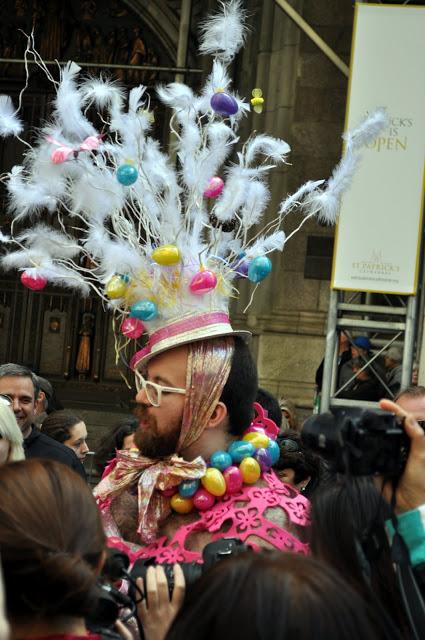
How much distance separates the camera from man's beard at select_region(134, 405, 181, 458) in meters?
3.04

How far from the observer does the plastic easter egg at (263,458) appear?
3139 mm

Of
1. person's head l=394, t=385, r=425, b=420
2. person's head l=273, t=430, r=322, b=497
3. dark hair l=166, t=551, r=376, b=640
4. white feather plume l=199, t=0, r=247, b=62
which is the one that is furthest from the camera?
person's head l=273, t=430, r=322, b=497

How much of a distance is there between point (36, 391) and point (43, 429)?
1.85 ft

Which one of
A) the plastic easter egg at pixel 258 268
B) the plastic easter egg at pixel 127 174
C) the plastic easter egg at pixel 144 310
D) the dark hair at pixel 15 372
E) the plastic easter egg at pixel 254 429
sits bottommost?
the dark hair at pixel 15 372

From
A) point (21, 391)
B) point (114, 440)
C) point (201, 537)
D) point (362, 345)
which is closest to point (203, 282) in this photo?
point (201, 537)

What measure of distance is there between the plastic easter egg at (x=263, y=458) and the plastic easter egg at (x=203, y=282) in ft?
1.53

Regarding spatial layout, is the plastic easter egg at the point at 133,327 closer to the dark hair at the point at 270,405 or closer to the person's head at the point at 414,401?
the person's head at the point at 414,401

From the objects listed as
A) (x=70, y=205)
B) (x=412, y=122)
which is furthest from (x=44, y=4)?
(x=70, y=205)

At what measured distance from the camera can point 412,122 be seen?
24.0ft

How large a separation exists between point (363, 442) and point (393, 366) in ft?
19.3

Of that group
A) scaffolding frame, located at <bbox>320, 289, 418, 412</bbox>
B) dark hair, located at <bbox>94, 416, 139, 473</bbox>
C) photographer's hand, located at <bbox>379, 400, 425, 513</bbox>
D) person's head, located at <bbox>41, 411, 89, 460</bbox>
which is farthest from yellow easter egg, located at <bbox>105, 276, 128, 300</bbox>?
scaffolding frame, located at <bbox>320, 289, 418, 412</bbox>

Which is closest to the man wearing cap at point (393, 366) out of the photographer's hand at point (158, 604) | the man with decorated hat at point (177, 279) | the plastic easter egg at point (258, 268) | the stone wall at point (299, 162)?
the stone wall at point (299, 162)

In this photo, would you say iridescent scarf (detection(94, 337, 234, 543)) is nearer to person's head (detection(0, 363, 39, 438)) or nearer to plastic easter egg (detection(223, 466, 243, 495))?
plastic easter egg (detection(223, 466, 243, 495))

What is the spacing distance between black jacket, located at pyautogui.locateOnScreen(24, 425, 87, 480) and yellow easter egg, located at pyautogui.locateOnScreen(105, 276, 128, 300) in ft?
6.59
